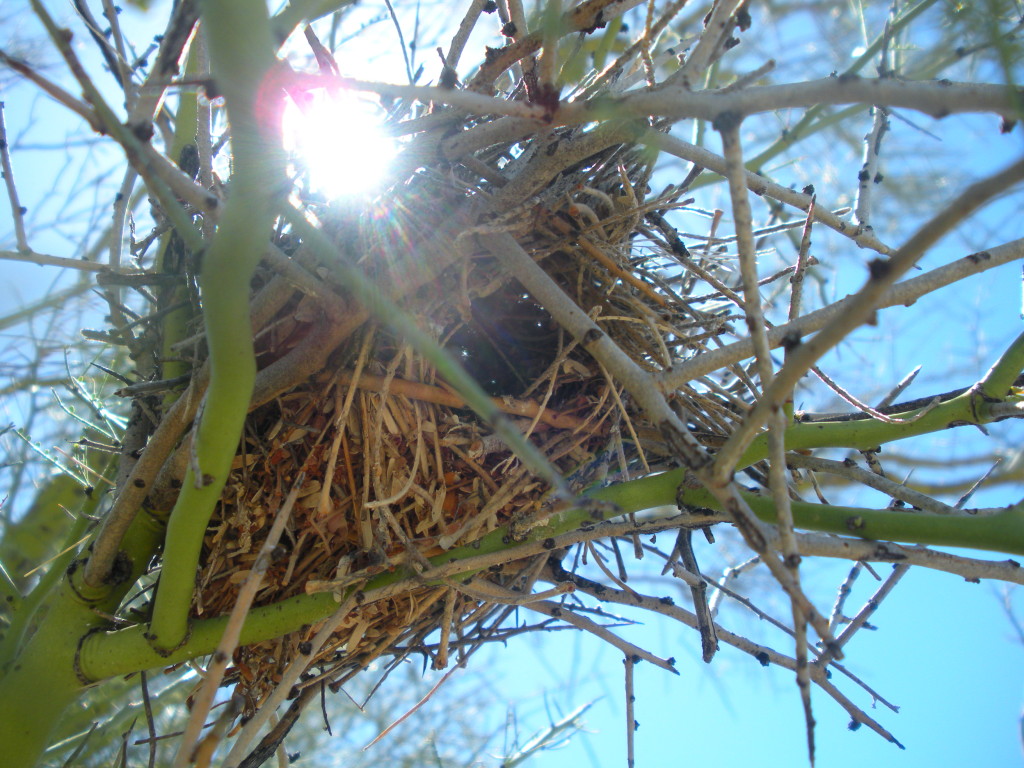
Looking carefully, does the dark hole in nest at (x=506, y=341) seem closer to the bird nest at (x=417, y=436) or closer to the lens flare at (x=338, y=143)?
the bird nest at (x=417, y=436)

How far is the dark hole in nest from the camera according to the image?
1.56m

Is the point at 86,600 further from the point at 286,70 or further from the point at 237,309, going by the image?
the point at 286,70

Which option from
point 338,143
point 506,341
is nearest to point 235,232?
point 338,143

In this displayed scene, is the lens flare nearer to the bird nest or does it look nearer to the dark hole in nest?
the bird nest

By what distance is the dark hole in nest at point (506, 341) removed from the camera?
1.56m

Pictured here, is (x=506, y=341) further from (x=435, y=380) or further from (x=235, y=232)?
(x=235, y=232)

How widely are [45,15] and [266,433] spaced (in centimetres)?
69

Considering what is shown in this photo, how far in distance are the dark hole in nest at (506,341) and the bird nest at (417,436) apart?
14 cm

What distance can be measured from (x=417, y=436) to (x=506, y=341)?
40 centimetres

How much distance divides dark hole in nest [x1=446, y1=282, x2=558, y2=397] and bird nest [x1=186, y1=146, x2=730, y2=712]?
0.14 meters

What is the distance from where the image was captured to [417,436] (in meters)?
1.30

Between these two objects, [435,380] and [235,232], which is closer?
[235,232]

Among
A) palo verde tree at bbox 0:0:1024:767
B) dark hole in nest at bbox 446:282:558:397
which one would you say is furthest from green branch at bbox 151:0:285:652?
dark hole in nest at bbox 446:282:558:397

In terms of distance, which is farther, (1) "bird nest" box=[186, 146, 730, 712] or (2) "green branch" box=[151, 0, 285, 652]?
(1) "bird nest" box=[186, 146, 730, 712]
